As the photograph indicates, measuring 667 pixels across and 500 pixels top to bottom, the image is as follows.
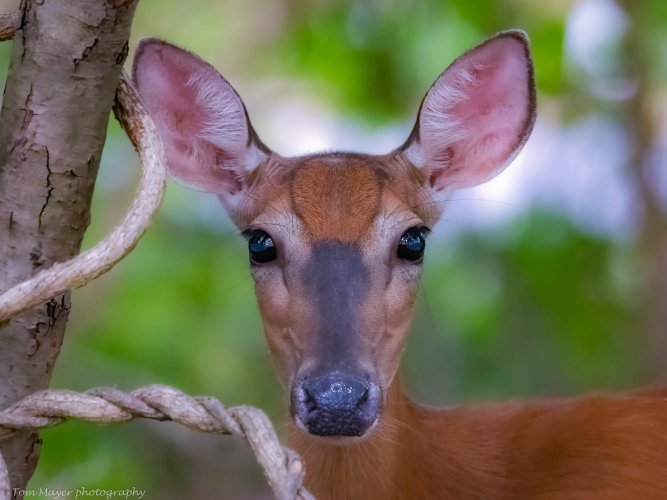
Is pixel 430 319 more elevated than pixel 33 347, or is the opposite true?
pixel 430 319

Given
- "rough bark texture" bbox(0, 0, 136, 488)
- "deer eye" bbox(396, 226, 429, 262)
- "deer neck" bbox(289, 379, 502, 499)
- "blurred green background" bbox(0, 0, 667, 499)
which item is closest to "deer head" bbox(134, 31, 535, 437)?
"deer eye" bbox(396, 226, 429, 262)

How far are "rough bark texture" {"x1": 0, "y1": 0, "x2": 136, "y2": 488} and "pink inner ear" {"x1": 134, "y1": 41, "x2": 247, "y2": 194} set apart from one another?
1177mm

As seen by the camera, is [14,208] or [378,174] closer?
[14,208]

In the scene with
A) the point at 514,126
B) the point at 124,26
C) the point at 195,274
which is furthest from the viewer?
the point at 195,274

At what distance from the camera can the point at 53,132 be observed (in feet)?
7.31

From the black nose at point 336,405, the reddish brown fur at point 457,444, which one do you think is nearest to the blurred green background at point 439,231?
the reddish brown fur at point 457,444

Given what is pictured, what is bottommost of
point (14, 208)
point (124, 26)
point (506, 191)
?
point (14, 208)

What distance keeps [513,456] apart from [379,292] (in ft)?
2.43

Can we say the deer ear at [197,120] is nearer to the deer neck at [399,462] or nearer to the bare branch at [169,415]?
the deer neck at [399,462]

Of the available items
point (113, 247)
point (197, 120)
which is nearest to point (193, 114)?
point (197, 120)

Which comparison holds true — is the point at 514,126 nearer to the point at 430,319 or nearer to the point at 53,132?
the point at 53,132

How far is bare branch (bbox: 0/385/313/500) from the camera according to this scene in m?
1.90

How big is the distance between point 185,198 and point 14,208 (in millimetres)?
5042

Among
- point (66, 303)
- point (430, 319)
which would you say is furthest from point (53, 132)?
point (430, 319)
